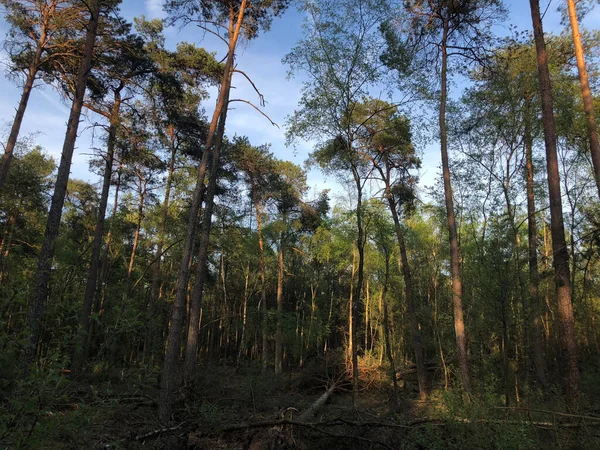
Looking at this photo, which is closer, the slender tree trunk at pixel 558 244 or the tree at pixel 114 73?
the slender tree trunk at pixel 558 244

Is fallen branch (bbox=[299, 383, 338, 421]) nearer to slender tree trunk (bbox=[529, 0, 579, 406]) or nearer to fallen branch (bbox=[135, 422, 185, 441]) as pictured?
fallen branch (bbox=[135, 422, 185, 441])

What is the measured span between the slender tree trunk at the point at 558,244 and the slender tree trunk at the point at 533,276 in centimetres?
93

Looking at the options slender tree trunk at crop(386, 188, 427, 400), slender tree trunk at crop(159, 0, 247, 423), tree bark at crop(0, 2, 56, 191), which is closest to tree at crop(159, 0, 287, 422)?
slender tree trunk at crop(159, 0, 247, 423)

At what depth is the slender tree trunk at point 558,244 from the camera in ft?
23.8

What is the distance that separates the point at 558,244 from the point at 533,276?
1.85 metres

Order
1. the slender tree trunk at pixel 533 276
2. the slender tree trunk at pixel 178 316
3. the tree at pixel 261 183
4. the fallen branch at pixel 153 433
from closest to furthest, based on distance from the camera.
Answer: the fallen branch at pixel 153 433 → the slender tree trunk at pixel 178 316 → the slender tree trunk at pixel 533 276 → the tree at pixel 261 183

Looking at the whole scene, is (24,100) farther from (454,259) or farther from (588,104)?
(588,104)

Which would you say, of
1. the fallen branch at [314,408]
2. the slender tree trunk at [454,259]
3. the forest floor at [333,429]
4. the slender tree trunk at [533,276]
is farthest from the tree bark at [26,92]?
the slender tree trunk at [533,276]

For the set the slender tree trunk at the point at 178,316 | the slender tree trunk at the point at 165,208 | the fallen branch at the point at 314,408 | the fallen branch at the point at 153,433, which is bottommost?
the fallen branch at the point at 314,408

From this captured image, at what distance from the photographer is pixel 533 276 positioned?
9.45 m

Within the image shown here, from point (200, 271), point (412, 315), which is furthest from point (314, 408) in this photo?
point (412, 315)

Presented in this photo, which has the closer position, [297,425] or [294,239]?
[297,425]

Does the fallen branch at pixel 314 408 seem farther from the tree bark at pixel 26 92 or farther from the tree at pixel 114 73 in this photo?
the tree bark at pixel 26 92

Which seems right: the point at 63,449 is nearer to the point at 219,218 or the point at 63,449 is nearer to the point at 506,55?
the point at 219,218
